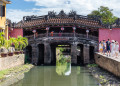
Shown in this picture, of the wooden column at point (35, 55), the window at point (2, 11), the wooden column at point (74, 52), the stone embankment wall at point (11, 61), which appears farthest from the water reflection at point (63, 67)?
the window at point (2, 11)

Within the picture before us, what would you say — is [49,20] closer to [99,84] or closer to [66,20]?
[66,20]

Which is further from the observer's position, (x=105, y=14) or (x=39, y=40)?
(x=105, y=14)

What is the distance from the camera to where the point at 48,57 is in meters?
20.0

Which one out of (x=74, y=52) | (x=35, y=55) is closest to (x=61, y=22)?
(x=74, y=52)

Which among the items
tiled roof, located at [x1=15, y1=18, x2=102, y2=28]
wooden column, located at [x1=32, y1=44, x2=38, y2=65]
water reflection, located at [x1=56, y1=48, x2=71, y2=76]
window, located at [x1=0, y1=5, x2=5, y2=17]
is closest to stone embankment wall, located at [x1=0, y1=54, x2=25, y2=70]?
wooden column, located at [x1=32, y1=44, x2=38, y2=65]

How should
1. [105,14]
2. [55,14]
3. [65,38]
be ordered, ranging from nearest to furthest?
[65,38]
[55,14]
[105,14]

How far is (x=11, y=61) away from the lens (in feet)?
49.4

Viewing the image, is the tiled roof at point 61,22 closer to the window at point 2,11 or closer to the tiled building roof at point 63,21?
the tiled building roof at point 63,21

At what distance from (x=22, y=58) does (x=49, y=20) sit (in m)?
5.63

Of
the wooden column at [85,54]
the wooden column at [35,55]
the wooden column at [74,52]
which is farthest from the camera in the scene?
the wooden column at [35,55]

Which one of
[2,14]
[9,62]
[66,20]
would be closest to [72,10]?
[66,20]

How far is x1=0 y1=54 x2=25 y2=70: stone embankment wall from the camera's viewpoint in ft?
43.4

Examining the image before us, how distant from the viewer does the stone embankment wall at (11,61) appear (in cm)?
1321

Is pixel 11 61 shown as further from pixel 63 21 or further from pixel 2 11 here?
pixel 63 21
